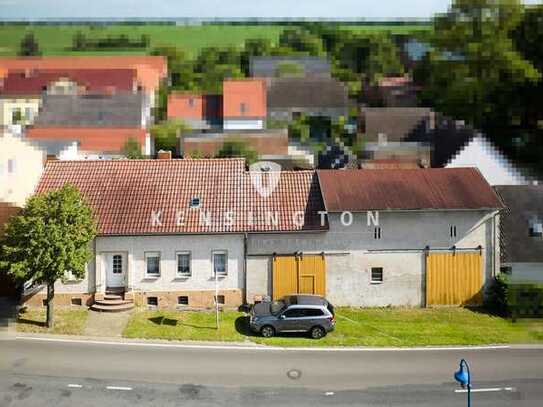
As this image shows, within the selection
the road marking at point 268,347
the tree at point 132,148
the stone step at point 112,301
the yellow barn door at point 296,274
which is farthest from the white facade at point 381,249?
the tree at point 132,148

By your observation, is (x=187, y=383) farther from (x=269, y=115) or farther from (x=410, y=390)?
(x=269, y=115)

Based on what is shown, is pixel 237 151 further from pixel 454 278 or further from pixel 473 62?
pixel 454 278

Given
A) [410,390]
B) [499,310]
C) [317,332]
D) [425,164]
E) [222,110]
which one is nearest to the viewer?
[410,390]

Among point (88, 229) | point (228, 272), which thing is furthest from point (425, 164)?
point (88, 229)

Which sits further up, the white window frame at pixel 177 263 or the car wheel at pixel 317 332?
the white window frame at pixel 177 263

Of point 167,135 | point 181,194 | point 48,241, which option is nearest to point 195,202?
point 181,194

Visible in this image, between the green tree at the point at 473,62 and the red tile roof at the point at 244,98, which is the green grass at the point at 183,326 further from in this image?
the red tile roof at the point at 244,98
